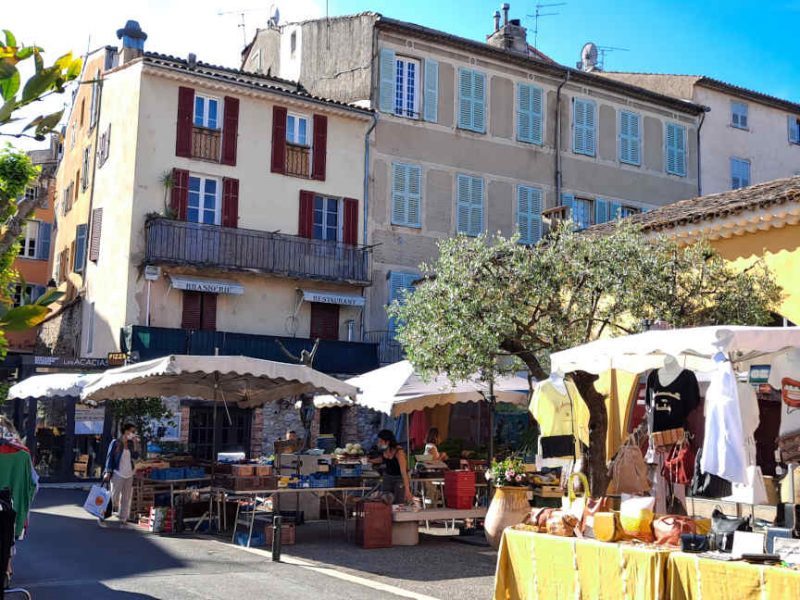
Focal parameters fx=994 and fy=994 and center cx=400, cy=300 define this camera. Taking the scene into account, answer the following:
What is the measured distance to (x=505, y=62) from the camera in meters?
31.0

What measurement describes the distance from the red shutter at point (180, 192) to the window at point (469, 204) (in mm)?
8164

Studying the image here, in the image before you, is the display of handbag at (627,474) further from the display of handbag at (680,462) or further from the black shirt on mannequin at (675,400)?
the black shirt on mannequin at (675,400)

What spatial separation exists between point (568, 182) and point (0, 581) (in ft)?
86.7

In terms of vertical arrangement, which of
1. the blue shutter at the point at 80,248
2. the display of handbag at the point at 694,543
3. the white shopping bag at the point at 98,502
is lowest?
the white shopping bag at the point at 98,502

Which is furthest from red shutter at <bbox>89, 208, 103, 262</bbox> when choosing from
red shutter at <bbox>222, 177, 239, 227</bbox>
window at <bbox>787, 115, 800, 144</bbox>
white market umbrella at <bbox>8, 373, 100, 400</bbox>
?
window at <bbox>787, 115, 800, 144</bbox>

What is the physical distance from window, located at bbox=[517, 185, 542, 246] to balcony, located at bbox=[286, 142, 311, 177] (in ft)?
21.9

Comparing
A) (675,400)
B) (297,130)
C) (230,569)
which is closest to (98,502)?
(230,569)

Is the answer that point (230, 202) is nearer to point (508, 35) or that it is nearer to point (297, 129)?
point (297, 129)

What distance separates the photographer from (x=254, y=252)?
89.7 feet

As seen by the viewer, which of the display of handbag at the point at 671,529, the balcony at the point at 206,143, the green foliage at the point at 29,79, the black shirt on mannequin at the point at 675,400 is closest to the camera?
the green foliage at the point at 29,79

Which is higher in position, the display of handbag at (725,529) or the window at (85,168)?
the window at (85,168)

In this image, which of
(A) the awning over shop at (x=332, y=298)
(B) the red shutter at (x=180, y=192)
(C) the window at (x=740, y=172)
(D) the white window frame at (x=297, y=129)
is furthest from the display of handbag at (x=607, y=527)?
(C) the window at (x=740, y=172)

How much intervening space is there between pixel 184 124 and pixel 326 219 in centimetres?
488

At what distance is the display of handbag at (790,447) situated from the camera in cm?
880
